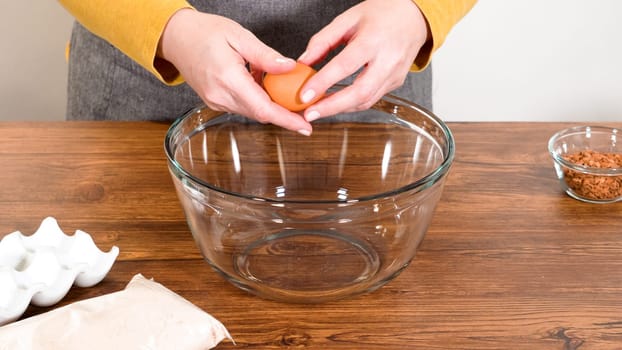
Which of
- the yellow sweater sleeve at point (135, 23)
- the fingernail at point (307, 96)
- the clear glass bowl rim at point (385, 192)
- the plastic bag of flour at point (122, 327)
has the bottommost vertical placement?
the plastic bag of flour at point (122, 327)

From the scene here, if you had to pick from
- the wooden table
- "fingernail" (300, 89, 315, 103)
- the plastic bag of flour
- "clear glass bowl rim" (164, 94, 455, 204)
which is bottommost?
the wooden table

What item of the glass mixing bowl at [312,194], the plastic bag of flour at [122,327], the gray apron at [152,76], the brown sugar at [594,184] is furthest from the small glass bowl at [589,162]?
the plastic bag of flour at [122,327]

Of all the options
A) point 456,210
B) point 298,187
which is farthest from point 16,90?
point 456,210

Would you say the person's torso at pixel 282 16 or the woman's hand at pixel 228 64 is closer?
the woman's hand at pixel 228 64

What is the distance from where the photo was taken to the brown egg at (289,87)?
91 cm

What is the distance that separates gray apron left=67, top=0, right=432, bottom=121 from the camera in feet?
4.27

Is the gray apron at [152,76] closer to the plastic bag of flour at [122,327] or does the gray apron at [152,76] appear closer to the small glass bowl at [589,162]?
the small glass bowl at [589,162]

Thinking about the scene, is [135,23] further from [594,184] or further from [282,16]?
[594,184]

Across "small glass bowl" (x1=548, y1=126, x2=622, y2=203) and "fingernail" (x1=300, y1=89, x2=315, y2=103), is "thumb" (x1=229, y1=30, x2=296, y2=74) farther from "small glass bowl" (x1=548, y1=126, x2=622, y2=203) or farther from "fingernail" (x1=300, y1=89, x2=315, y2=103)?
"small glass bowl" (x1=548, y1=126, x2=622, y2=203)

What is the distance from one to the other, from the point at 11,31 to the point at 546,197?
1.67 metres

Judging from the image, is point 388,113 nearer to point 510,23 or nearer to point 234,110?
point 234,110

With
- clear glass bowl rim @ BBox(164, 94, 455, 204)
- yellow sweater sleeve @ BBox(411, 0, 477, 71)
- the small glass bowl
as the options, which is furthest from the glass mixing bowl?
the small glass bowl

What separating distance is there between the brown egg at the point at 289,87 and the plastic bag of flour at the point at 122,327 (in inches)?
10.7

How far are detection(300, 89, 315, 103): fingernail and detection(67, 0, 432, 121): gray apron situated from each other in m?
0.44
